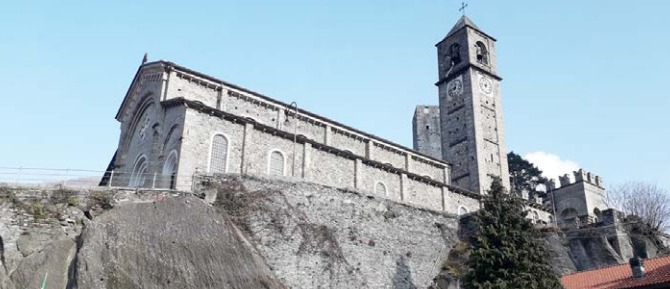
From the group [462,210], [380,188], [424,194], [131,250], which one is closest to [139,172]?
[131,250]

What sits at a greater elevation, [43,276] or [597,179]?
[597,179]

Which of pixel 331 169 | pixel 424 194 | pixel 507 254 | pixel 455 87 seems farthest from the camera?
pixel 455 87

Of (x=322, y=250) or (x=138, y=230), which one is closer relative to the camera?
(x=138, y=230)

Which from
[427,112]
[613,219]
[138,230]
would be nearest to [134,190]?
[138,230]

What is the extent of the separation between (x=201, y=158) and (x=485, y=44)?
32.9m

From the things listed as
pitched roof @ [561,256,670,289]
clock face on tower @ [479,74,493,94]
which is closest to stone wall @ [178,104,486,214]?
pitched roof @ [561,256,670,289]

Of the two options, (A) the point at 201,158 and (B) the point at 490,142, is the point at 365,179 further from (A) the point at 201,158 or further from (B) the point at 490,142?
(B) the point at 490,142

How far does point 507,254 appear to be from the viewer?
74.0 feet

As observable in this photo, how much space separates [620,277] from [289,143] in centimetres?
1898

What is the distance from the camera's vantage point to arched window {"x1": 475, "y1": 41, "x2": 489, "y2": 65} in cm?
5217

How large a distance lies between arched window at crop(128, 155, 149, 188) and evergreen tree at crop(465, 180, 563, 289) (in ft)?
61.6

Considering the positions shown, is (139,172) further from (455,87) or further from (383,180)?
(455,87)

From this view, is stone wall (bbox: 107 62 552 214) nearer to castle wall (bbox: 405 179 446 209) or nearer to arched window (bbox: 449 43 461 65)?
castle wall (bbox: 405 179 446 209)

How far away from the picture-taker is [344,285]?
84.6 feet
